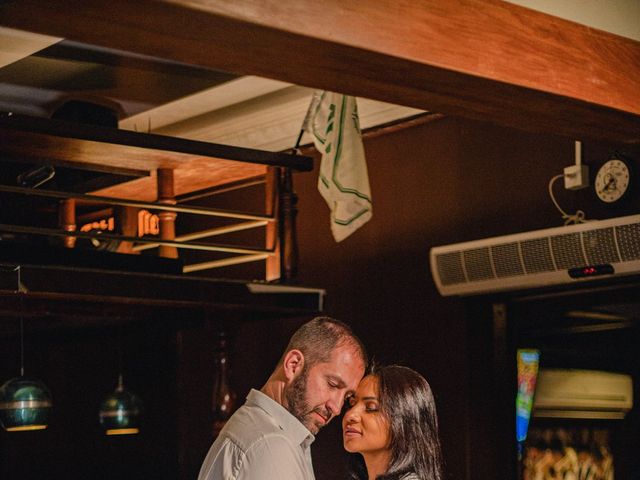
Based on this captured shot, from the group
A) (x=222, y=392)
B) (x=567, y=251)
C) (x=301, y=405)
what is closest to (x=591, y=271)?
(x=567, y=251)

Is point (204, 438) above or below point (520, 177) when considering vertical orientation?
below

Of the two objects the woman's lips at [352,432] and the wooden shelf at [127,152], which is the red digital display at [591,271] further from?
the woman's lips at [352,432]

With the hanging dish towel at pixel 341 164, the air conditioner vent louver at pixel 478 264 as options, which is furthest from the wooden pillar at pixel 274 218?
the air conditioner vent louver at pixel 478 264

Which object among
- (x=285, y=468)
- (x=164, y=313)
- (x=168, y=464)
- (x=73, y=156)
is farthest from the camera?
(x=168, y=464)

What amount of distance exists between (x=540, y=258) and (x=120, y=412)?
2.26 m

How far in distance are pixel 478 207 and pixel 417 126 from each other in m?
0.60

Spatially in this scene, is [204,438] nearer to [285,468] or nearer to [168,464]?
[168,464]

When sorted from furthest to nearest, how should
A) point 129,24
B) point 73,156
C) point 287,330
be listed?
point 287,330, point 73,156, point 129,24

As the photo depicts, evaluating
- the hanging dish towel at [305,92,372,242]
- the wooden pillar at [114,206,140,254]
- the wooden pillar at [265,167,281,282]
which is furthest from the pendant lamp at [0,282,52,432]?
the hanging dish towel at [305,92,372,242]

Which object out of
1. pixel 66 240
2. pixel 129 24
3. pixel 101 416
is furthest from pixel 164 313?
pixel 129 24

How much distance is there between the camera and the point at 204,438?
653 centimetres

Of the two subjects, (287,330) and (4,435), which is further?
(4,435)

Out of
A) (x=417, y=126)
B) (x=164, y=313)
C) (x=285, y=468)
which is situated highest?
(x=417, y=126)

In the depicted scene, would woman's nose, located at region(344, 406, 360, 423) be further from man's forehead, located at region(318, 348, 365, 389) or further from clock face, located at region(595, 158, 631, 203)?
clock face, located at region(595, 158, 631, 203)
